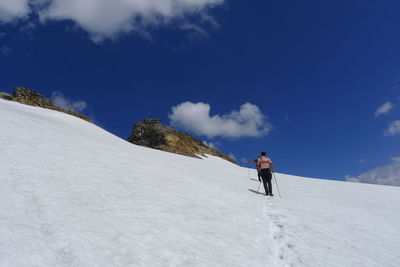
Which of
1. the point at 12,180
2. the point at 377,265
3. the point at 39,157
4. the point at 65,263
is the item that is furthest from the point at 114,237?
the point at 377,265

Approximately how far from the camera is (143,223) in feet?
23.2

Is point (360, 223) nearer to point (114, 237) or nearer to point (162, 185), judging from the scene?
point (162, 185)

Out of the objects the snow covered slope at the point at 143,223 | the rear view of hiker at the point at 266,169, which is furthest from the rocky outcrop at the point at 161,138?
the snow covered slope at the point at 143,223

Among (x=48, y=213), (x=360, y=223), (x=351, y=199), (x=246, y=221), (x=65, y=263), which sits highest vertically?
(x=351, y=199)

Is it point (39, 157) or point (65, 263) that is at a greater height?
point (39, 157)

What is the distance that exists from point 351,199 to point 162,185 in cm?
1461

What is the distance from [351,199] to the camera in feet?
60.4

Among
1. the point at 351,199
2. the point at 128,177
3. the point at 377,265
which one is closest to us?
the point at 377,265

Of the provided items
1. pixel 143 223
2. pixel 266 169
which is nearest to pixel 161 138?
pixel 266 169

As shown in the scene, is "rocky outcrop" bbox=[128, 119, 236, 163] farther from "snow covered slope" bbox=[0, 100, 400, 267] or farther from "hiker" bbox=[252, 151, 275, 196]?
"snow covered slope" bbox=[0, 100, 400, 267]

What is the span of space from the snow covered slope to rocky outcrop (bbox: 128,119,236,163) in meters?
32.9

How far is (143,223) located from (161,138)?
143 feet

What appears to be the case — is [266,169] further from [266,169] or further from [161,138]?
[161,138]

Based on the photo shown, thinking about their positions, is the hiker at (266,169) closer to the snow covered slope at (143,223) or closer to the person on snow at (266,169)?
the person on snow at (266,169)
